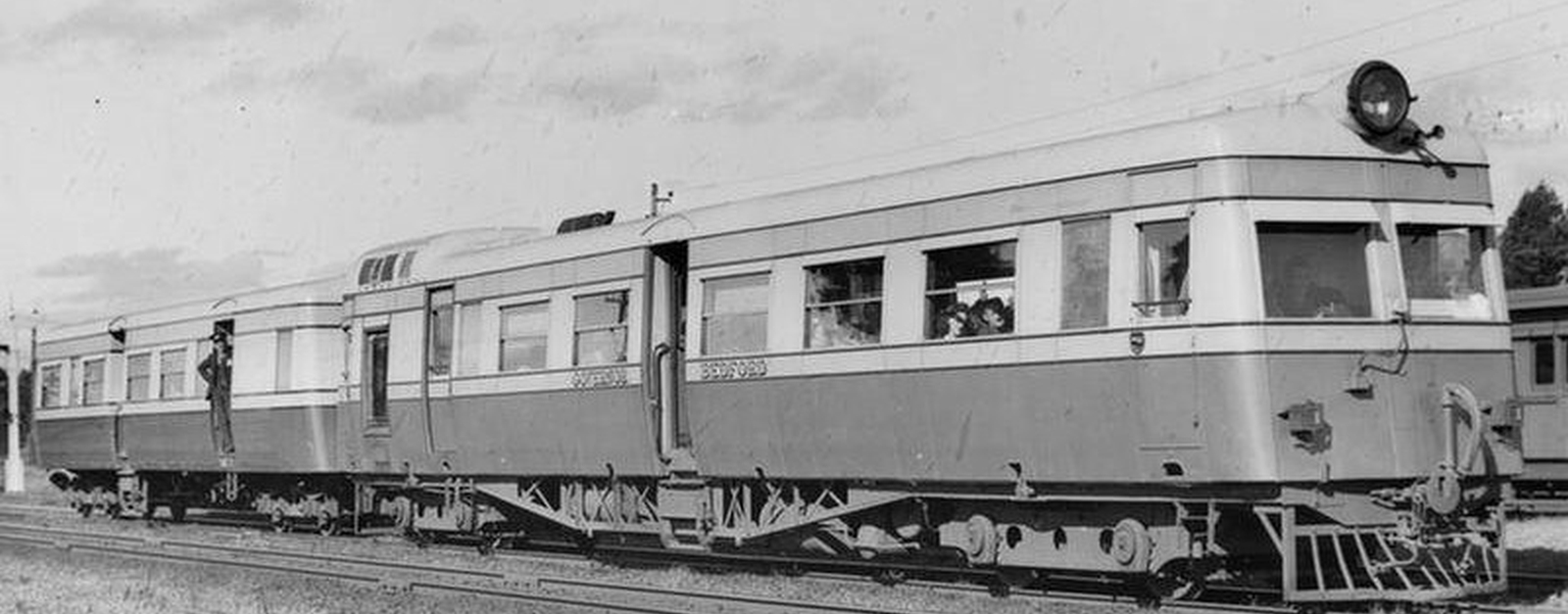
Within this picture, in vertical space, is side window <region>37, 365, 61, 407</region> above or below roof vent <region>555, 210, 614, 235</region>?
below

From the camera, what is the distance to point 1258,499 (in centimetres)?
1038

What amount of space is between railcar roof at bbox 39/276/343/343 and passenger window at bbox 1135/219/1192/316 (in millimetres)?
12738

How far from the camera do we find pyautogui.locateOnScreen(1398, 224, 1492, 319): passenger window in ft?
35.9

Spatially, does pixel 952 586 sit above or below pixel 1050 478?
below

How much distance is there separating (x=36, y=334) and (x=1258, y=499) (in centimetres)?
2542

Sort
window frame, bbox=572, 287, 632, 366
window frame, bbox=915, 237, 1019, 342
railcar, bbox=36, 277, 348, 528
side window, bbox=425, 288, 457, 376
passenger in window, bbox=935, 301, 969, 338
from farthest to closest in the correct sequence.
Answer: railcar, bbox=36, 277, 348, 528
side window, bbox=425, 288, 457, 376
window frame, bbox=572, 287, 632, 366
passenger in window, bbox=935, 301, 969, 338
window frame, bbox=915, 237, 1019, 342

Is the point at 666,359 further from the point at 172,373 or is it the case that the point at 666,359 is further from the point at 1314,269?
the point at 172,373

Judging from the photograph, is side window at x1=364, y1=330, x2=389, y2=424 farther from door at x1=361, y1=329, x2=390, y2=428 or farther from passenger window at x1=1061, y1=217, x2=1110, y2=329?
passenger window at x1=1061, y1=217, x2=1110, y2=329

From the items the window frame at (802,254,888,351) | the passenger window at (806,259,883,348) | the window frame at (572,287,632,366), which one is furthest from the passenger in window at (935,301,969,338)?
the window frame at (572,287,632,366)

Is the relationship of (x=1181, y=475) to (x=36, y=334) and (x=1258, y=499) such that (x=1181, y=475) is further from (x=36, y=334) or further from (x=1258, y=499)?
(x=36, y=334)

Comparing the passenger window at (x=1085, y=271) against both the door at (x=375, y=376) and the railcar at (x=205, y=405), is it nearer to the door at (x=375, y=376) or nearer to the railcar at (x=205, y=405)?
the door at (x=375, y=376)

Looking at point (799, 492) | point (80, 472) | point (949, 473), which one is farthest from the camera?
point (80, 472)

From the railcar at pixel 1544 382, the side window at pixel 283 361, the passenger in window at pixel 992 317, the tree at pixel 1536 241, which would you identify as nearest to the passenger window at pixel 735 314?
the passenger in window at pixel 992 317

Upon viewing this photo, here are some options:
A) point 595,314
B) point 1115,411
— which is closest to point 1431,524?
point 1115,411
